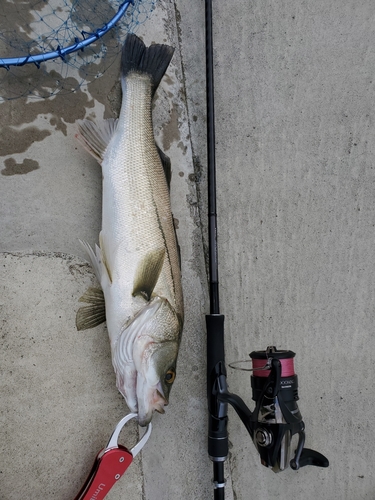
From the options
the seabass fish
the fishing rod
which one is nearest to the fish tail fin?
the seabass fish

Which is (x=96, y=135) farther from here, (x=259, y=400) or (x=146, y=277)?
(x=259, y=400)

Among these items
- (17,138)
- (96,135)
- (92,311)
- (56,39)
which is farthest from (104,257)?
(56,39)

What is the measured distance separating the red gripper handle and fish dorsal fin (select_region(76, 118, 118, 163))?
4.16 ft

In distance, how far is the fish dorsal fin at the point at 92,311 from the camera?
2.00m

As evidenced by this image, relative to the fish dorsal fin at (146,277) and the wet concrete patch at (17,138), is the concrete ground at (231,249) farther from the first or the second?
the fish dorsal fin at (146,277)

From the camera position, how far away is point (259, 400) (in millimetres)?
1656

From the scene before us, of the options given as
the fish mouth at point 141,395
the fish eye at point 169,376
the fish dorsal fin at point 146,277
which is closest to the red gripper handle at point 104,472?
the fish mouth at point 141,395

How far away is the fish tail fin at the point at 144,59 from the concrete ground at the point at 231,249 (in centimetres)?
20

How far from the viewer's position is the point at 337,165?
2424 millimetres

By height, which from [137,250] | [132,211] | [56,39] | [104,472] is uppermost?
[56,39]

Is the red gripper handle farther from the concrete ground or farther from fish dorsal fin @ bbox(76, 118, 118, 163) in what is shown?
fish dorsal fin @ bbox(76, 118, 118, 163)

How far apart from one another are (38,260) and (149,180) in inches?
25.5

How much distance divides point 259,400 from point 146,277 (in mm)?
657

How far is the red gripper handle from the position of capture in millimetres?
1812
